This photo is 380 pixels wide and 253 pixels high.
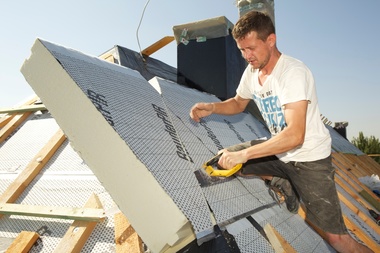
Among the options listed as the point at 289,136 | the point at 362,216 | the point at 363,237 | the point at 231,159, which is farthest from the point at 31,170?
the point at 362,216

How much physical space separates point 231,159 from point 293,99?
0.60 m

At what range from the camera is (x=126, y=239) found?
1820mm

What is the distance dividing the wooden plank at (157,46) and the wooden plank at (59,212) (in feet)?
13.7

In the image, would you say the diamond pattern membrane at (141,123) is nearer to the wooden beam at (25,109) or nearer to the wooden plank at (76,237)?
the wooden plank at (76,237)

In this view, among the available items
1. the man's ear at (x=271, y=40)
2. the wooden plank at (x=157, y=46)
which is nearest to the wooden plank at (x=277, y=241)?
the man's ear at (x=271, y=40)

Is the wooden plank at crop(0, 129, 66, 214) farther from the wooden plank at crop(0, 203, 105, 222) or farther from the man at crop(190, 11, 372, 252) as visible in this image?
the man at crop(190, 11, 372, 252)

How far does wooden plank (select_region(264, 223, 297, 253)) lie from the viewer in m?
1.85

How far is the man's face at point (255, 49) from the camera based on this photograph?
2.02 m

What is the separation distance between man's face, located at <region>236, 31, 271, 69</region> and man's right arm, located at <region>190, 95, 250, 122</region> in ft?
2.32

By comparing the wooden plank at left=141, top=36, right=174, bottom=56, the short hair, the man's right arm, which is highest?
the short hair

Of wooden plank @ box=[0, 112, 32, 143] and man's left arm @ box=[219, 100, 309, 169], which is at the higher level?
man's left arm @ box=[219, 100, 309, 169]

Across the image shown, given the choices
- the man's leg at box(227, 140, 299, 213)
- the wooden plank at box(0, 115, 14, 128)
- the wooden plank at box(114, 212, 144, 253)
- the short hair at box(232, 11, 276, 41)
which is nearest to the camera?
the wooden plank at box(114, 212, 144, 253)

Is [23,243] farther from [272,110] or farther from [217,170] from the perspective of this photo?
[272,110]

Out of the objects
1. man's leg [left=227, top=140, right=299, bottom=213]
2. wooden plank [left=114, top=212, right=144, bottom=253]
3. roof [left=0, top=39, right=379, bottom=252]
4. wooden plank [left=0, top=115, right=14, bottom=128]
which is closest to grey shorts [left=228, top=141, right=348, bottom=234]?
man's leg [left=227, top=140, right=299, bottom=213]
